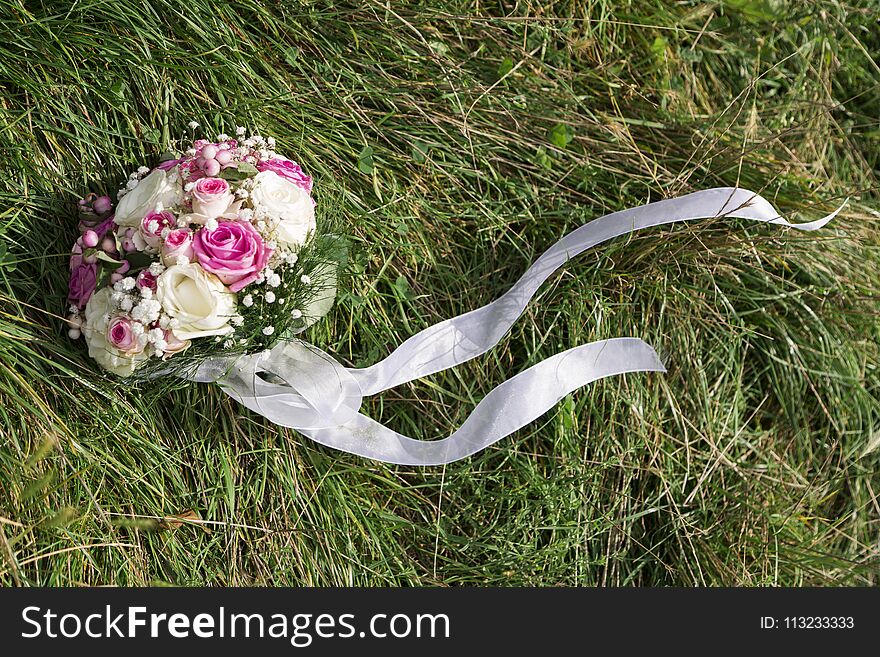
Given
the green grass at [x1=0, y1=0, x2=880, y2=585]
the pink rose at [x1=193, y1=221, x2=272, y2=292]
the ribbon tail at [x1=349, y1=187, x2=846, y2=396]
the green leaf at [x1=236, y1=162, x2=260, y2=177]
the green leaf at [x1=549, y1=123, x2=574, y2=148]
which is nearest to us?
the pink rose at [x1=193, y1=221, x2=272, y2=292]

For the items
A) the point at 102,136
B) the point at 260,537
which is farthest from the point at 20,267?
the point at 260,537

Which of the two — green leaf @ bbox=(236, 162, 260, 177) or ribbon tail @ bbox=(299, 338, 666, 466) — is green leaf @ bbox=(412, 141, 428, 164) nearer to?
green leaf @ bbox=(236, 162, 260, 177)

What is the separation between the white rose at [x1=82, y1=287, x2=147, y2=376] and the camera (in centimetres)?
145

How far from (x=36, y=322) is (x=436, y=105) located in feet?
3.58

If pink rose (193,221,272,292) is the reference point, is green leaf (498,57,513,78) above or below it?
above

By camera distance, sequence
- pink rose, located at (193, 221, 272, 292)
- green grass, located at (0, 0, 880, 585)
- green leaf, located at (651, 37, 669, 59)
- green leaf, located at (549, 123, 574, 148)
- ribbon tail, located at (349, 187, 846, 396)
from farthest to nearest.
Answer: green leaf, located at (651, 37, 669, 59) → green leaf, located at (549, 123, 574, 148) → ribbon tail, located at (349, 187, 846, 396) → green grass, located at (0, 0, 880, 585) → pink rose, located at (193, 221, 272, 292)

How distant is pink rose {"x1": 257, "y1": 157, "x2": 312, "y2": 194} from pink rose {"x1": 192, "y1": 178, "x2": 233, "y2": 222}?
0.42 ft

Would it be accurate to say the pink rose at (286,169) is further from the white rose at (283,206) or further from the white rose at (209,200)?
the white rose at (209,200)

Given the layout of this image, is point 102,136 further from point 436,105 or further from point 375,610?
point 375,610

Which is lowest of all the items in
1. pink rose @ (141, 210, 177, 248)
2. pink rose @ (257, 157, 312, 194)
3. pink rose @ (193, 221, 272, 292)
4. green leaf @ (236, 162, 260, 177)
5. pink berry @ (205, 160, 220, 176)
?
pink rose @ (193, 221, 272, 292)

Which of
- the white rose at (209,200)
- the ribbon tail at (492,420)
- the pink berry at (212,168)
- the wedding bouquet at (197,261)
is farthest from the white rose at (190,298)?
the ribbon tail at (492,420)

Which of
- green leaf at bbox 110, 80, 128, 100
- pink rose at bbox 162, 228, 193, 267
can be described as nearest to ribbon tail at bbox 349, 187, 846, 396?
pink rose at bbox 162, 228, 193, 267

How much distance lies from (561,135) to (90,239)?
1.17 meters

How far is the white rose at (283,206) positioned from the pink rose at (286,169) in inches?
0.9
